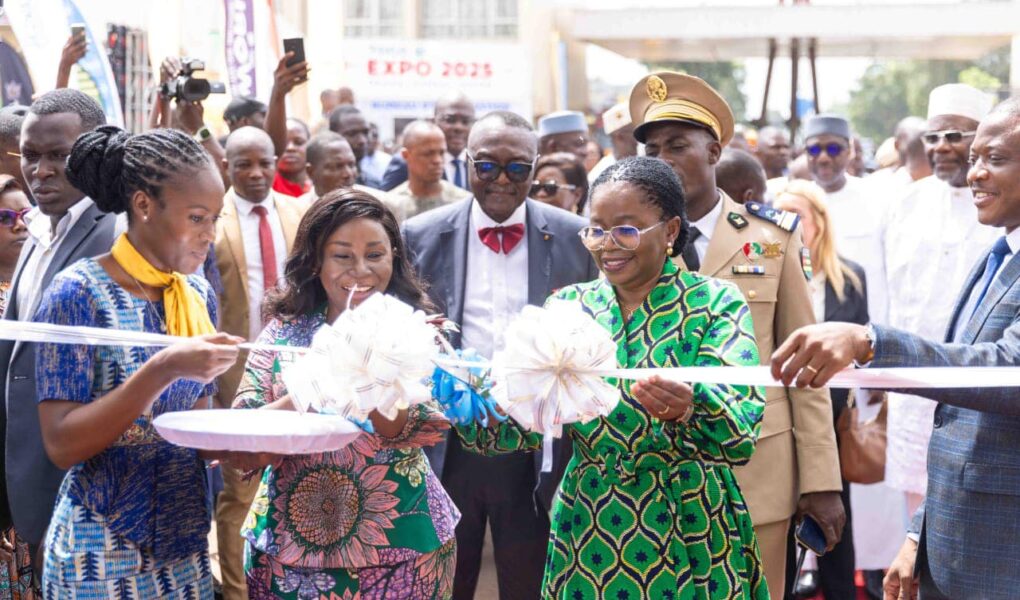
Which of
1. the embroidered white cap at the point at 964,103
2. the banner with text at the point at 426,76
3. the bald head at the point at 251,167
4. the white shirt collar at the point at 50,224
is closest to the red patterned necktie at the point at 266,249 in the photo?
the bald head at the point at 251,167

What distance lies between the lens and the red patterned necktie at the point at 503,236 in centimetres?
520

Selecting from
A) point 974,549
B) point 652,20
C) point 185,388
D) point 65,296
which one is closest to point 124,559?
point 185,388

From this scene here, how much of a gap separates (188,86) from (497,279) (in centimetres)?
261

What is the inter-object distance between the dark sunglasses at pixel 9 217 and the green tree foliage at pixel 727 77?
6527 centimetres

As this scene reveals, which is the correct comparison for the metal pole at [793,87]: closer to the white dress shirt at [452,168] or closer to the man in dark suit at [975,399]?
the white dress shirt at [452,168]

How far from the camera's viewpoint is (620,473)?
11.3 feet

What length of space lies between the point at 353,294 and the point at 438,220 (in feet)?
5.43

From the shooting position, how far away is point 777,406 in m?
4.34

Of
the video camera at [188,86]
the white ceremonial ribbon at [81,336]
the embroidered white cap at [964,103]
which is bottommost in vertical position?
the white ceremonial ribbon at [81,336]

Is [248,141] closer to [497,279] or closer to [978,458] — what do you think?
[497,279]

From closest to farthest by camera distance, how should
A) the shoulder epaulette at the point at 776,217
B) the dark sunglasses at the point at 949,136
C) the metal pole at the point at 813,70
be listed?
the shoulder epaulette at the point at 776,217
the dark sunglasses at the point at 949,136
the metal pole at the point at 813,70

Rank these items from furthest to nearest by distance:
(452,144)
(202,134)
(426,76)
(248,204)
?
(426,76)
(452,144)
(202,134)
(248,204)

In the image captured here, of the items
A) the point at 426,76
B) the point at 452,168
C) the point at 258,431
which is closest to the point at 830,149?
the point at 452,168

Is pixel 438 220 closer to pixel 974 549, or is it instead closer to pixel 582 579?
pixel 582 579
